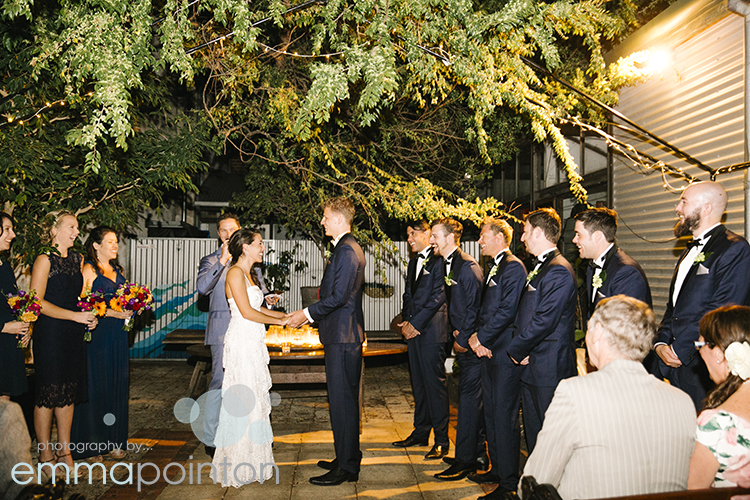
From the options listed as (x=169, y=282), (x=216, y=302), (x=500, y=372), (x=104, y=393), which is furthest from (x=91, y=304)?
(x=169, y=282)

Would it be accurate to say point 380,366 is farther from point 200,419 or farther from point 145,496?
point 145,496

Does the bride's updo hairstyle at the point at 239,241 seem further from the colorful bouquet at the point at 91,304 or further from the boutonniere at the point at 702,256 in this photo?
the boutonniere at the point at 702,256

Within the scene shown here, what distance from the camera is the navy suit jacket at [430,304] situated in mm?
5402

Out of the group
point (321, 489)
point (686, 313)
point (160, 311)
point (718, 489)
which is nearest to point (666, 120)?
point (686, 313)

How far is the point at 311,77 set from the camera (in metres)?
3.66

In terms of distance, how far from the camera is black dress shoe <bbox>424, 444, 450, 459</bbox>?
16.8ft

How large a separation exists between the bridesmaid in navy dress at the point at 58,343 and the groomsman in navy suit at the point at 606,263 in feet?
15.0

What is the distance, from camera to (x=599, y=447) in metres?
1.92

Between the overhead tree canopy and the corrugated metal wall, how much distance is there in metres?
0.56

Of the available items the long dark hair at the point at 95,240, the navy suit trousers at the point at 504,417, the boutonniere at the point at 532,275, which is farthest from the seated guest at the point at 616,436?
the long dark hair at the point at 95,240

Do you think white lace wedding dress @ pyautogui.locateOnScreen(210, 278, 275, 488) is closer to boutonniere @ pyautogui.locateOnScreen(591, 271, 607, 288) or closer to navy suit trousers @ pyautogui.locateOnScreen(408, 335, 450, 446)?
navy suit trousers @ pyautogui.locateOnScreen(408, 335, 450, 446)

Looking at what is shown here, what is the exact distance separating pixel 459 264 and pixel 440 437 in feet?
6.15

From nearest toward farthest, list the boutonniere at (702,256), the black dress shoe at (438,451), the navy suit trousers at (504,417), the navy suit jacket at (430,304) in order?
the boutonniere at (702,256) → the navy suit trousers at (504,417) → the black dress shoe at (438,451) → the navy suit jacket at (430,304)

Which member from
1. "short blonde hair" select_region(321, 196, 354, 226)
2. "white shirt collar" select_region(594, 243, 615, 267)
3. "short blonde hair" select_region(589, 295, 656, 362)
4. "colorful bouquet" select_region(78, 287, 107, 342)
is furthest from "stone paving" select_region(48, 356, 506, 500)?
"short blonde hair" select_region(589, 295, 656, 362)
